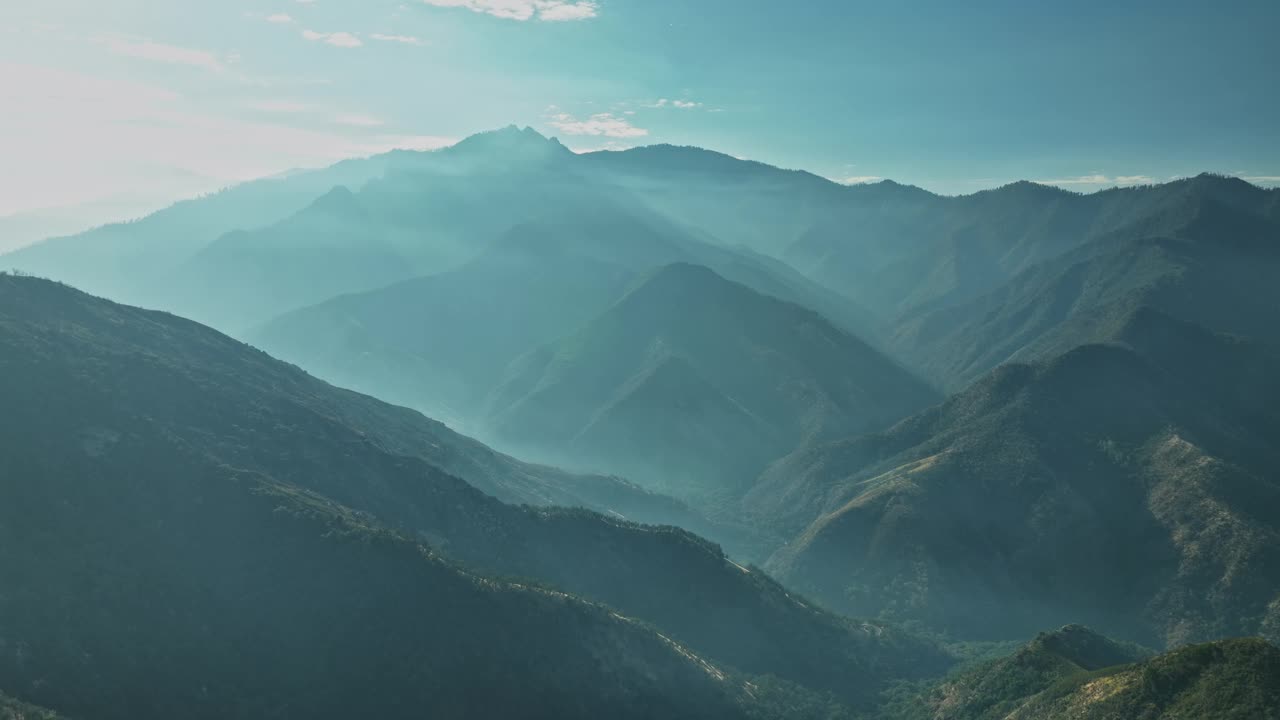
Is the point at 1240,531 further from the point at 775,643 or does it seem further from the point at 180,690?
the point at 180,690

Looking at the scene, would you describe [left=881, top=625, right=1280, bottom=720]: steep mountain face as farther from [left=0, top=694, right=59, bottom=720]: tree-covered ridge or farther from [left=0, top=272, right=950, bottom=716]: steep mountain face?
[left=0, top=694, right=59, bottom=720]: tree-covered ridge

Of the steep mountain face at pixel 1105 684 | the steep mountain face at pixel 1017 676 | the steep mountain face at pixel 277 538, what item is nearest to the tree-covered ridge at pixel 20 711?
the steep mountain face at pixel 277 538

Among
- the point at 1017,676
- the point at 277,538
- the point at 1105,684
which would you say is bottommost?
the point at 1017,676

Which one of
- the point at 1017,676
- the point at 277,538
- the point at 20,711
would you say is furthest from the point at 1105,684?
the point at 20,711

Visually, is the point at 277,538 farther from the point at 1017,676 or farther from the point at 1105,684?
the point at 1105,684

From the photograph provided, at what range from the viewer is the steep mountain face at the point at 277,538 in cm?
9531

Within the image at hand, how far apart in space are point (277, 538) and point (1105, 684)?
10096cm

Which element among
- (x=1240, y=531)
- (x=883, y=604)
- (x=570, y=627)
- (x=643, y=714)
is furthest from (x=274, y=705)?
(x=1240, y=531)

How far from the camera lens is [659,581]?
147875 mm

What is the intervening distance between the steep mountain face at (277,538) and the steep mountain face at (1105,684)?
27.0 meters

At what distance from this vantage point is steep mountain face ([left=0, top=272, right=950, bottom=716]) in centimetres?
9531

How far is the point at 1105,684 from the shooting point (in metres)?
89.4

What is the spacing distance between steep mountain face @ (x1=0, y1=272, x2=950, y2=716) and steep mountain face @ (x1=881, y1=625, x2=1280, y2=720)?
26971mm

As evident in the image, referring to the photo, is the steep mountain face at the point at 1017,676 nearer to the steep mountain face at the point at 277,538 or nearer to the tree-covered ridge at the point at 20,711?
the steep mountain face at the point at 277,538
